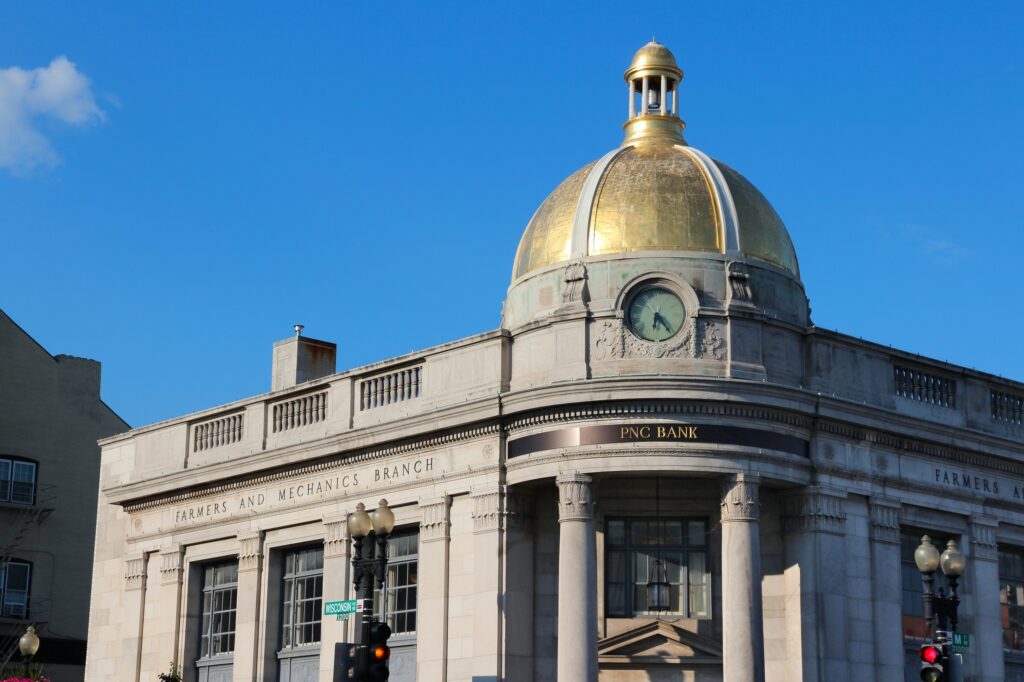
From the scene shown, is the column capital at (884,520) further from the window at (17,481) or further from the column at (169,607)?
the window at (17,481)

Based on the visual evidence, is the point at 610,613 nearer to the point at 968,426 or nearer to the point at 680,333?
the point at 680,333

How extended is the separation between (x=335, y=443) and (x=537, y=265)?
664cm

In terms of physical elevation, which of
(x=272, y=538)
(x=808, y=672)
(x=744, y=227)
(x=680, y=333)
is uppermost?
(x=744, y=227)

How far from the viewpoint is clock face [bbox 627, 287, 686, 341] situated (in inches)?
1465

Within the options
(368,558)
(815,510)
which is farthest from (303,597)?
(368,558)

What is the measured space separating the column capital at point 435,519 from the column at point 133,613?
37.0 feet

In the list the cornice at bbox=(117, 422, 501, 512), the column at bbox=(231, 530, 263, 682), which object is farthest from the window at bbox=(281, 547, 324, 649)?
the cornice at bbox=(117, 422, 501, 512)

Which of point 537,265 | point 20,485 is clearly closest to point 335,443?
point 537,265

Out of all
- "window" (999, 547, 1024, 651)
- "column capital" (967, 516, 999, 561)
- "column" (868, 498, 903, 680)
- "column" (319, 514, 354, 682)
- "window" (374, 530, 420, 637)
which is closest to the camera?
"column" (868, 498, 903, 680)

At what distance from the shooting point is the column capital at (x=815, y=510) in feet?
123

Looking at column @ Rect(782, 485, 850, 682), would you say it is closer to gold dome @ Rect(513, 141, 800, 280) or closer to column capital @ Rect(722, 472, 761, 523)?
column capital @ Rect(722, 472, 761, 523)

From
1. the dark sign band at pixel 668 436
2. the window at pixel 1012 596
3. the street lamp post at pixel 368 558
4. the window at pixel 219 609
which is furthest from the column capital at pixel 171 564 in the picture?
the window at pixel 1012 596

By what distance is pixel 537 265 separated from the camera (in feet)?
130

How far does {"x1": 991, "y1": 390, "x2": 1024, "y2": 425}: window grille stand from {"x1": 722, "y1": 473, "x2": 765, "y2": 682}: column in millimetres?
8971
